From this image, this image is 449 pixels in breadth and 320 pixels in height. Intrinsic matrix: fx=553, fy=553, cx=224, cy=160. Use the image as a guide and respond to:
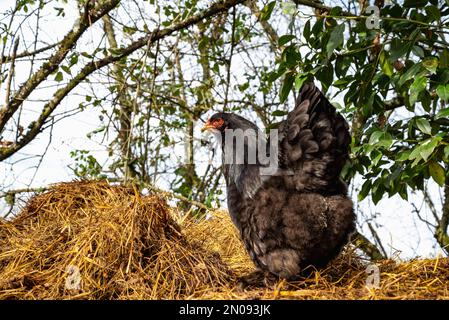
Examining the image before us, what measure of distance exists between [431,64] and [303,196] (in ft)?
3.97

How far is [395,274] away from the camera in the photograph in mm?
3836

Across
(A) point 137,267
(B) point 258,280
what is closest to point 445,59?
(B) point 258,280

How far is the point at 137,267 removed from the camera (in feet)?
11.8

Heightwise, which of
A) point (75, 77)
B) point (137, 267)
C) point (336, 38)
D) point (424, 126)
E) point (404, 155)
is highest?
point (75, 77)

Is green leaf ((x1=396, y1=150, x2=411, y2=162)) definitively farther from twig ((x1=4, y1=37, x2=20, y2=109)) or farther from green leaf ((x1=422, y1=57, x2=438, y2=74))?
twig ((x1=4, y1=37, x2=20, y2=109))

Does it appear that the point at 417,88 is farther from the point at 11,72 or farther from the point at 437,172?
the point at 11,72

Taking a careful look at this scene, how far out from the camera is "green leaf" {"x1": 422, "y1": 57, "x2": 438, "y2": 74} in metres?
3.60

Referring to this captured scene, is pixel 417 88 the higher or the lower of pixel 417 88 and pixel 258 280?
the higher

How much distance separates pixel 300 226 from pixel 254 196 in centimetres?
39

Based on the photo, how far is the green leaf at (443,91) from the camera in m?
3.50

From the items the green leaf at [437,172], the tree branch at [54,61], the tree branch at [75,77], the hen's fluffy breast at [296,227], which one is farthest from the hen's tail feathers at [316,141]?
the tree branch at [54,61]

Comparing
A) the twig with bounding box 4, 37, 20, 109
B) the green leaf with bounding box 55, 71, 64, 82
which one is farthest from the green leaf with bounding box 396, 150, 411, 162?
the twig with bounding box 4, 37, 20, 109
